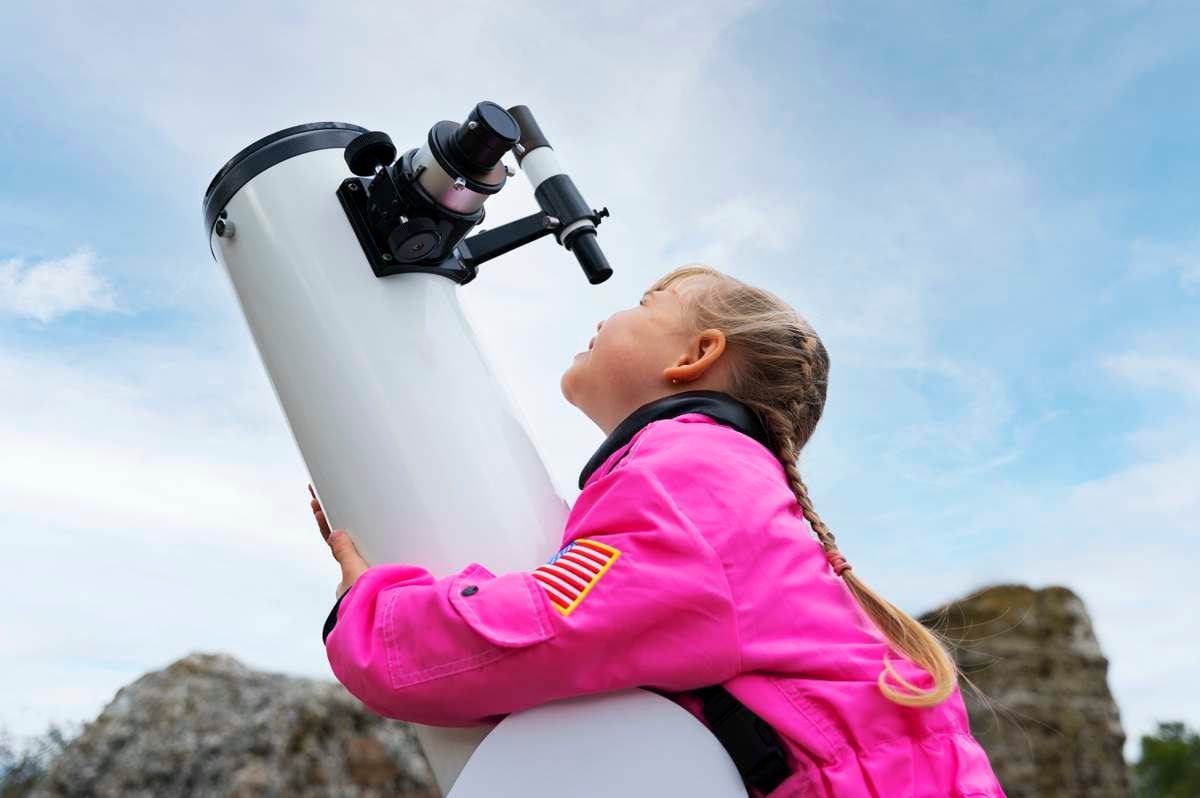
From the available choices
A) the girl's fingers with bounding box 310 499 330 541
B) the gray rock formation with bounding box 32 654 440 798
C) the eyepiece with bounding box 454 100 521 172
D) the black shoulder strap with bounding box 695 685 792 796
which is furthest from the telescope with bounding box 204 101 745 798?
the gray rock formation with bounding box 32 654 440 798

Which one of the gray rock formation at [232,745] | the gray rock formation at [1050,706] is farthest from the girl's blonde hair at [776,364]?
the gray rock formation at [1050,706]

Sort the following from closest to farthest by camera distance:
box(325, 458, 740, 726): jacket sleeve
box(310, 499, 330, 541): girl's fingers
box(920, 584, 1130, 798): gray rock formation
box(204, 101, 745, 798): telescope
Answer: box(325, 458, 740, 726): jacket sleeve < box(204, 101, 745, 798): telescope < box(310, 499, 330, 541): girl's fingers < box(920, 584, 1130, 798): gray rock formation

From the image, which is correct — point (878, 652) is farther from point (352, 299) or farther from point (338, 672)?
point (352, 299)

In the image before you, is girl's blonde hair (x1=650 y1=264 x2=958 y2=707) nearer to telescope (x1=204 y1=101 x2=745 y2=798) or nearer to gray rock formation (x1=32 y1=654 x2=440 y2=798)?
telescope (x1=204 y1=101 x2=745 y2=798)

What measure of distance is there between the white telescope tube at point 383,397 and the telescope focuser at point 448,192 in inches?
1.4

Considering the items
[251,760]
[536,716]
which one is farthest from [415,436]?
[251,760]

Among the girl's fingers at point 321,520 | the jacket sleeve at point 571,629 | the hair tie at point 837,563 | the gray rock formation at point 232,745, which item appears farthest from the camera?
the gray rock formation at point 232,745

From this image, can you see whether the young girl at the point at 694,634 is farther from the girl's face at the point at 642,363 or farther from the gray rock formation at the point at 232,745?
the gray rock formation at the point at 232,745

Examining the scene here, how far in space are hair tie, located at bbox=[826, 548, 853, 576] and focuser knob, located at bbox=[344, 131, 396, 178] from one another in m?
0.89

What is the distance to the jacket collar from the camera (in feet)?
4.59

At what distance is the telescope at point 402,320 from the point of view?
1.43m

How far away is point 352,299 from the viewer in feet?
5.13

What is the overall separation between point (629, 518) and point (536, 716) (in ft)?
0.81

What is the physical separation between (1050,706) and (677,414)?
2997mm
